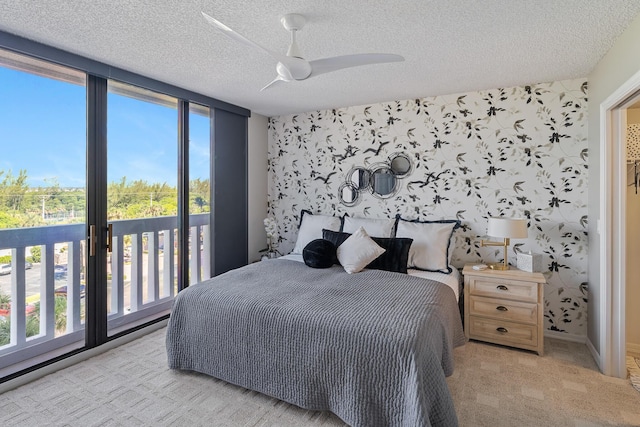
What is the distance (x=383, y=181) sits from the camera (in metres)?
3.83

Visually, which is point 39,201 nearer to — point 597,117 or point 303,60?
point 303,60

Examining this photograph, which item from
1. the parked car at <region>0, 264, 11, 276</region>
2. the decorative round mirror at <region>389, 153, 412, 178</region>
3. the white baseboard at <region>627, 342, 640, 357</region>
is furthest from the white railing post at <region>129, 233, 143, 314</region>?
the white baseboard at <region>627, 342, 640, 357</region>

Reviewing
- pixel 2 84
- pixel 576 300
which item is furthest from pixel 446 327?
pixel 2 84

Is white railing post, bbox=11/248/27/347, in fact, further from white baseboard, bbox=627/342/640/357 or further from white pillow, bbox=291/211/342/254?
white baseboard, bbox=627/342/640/357

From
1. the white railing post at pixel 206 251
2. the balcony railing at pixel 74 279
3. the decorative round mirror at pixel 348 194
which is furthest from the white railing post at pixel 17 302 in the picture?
the decorative round mirror at pixel 348 194

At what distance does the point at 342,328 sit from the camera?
187 cm

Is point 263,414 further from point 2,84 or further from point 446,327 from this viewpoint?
point 2,84

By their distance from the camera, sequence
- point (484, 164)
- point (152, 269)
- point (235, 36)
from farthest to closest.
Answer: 1. point (152, 269)
2. point (484, 164)
3. point (235, 36)

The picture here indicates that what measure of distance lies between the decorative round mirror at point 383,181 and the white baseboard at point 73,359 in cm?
278

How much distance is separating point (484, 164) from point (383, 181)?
107 centimetres

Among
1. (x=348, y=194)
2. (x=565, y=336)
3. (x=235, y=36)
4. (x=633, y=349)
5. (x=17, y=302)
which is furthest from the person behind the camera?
(x=348, y=194)

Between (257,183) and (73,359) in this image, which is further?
(257,183)

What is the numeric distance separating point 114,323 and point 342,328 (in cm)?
248

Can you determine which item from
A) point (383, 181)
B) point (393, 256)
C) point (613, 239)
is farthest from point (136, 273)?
point (613, 239)
